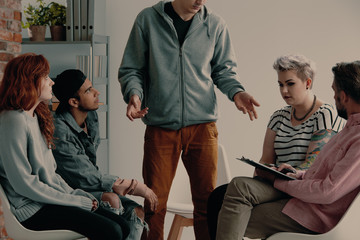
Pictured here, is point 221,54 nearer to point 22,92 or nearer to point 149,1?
point 22,92

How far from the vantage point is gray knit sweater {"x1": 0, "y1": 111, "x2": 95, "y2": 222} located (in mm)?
1802

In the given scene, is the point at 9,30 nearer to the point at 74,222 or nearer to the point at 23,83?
the point at 23,83

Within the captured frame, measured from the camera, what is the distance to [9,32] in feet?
10.7

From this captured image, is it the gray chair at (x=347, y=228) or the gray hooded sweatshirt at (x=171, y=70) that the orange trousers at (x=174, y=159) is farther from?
the gray chair at (x=347, y=228)

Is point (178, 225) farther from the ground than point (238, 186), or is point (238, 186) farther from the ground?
point (238, 186)

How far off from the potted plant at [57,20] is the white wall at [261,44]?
40cm

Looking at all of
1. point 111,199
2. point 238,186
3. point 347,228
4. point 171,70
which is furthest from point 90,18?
point 347,228

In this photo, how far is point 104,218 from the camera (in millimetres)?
1903

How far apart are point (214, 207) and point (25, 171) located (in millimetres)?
857

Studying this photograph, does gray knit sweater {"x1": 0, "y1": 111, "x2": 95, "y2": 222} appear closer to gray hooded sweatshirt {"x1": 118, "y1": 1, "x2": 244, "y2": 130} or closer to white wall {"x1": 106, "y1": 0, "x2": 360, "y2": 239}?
gray hooded sweatshirt {"x1": 118, "y1": 1, "x2": 244, "y2": 130}

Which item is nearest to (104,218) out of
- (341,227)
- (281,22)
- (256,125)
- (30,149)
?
(30,149)

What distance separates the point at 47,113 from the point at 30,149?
0.69 feet

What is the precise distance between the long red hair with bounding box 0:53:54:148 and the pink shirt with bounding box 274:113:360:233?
1.03m

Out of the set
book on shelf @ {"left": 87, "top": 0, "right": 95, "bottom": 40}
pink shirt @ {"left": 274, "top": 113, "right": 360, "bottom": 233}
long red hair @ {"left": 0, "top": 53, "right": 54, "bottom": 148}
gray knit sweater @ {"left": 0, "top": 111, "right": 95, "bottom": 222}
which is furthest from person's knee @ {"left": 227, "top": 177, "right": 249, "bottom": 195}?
book on shelf @ {"left": 87, "top": 0, "right": 95, "bottom": 40}
